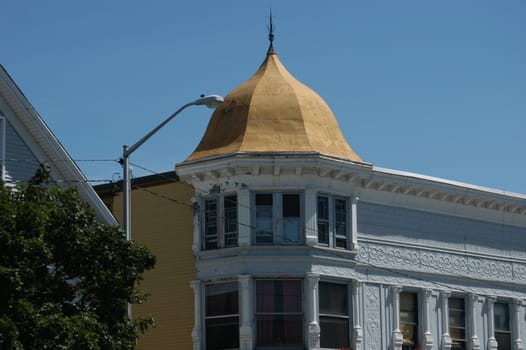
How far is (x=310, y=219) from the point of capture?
137ft

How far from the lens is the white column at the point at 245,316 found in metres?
40.9

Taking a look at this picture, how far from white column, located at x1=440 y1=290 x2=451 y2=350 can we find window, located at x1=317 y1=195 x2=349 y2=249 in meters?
4.96

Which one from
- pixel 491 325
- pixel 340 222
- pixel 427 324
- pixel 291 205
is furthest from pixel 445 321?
pixel 291 205

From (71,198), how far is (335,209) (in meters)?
14.9

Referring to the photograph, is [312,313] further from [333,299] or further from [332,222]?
[332,222]

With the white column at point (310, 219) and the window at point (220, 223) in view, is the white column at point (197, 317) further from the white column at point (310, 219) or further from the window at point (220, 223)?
the white column at point (310, 219)

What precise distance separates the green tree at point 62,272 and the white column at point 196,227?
500 inches

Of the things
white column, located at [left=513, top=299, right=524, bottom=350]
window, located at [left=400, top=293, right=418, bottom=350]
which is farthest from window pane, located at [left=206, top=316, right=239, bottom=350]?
white column, located at [left=513, top=299, right=524, bottom=350]

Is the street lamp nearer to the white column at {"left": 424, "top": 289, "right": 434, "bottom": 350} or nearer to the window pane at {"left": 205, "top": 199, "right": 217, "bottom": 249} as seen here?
the window pane at {"left": 205, "top": 199, "right": 217, "bottom": 249}

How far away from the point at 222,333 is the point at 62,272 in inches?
538

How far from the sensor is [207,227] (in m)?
42.5

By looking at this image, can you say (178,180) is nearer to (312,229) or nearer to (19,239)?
(312,229)

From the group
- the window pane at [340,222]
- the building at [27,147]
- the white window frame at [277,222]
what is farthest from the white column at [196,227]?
the building at [27,147]

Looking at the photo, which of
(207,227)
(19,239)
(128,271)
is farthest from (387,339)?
(19,239)
